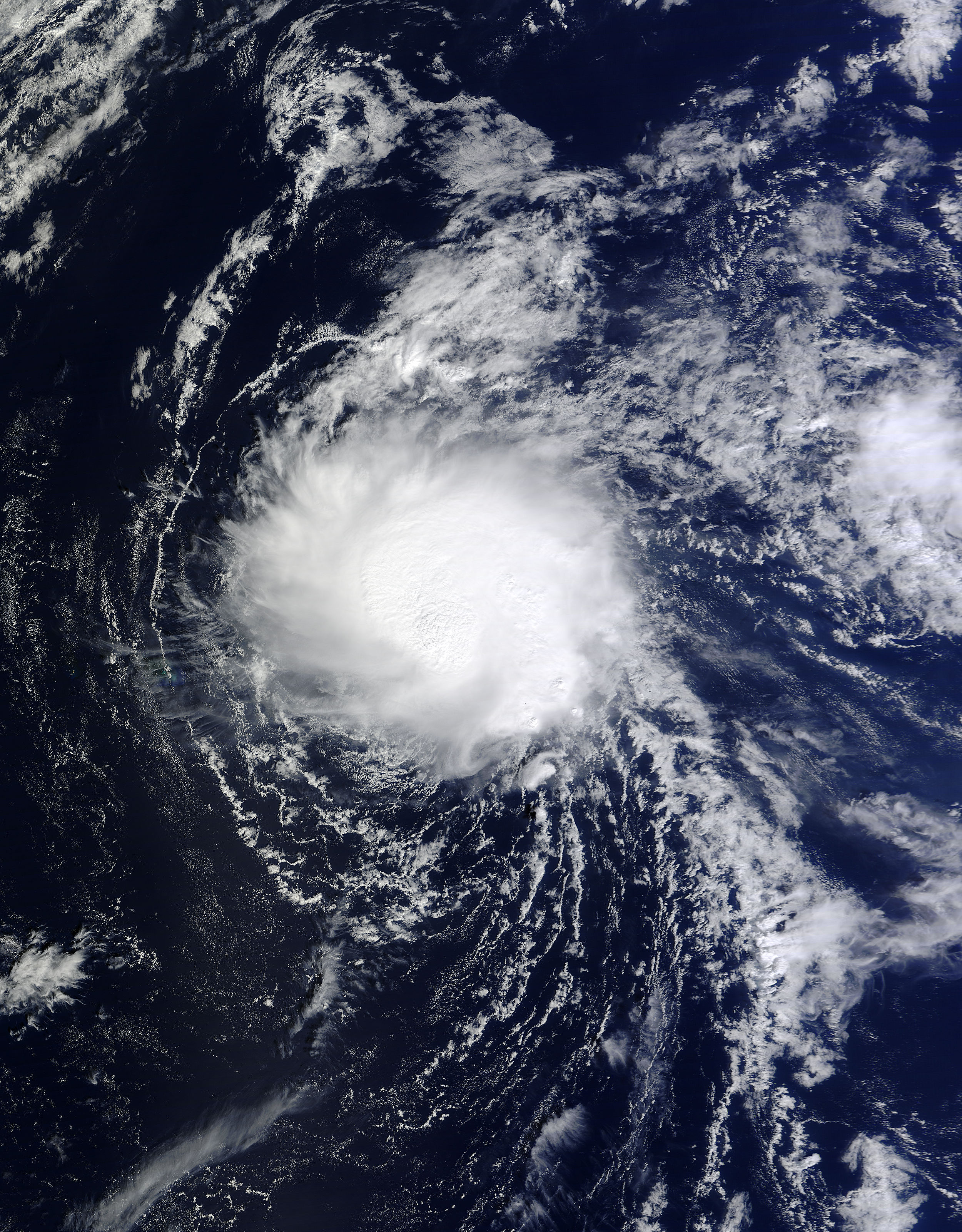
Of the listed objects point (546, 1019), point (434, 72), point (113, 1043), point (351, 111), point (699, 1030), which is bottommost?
point (113, 1043)

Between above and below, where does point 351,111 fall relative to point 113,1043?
above

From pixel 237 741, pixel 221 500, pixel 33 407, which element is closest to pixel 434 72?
pixel 221 500

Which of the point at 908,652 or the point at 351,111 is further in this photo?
the point at 351,111

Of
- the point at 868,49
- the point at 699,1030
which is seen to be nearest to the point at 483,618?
the point at 699,1030

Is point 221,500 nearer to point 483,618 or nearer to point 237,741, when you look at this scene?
point 237,741

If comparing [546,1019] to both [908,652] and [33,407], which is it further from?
[33,407]

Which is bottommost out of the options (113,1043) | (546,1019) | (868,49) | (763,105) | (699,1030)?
(113,1043)
